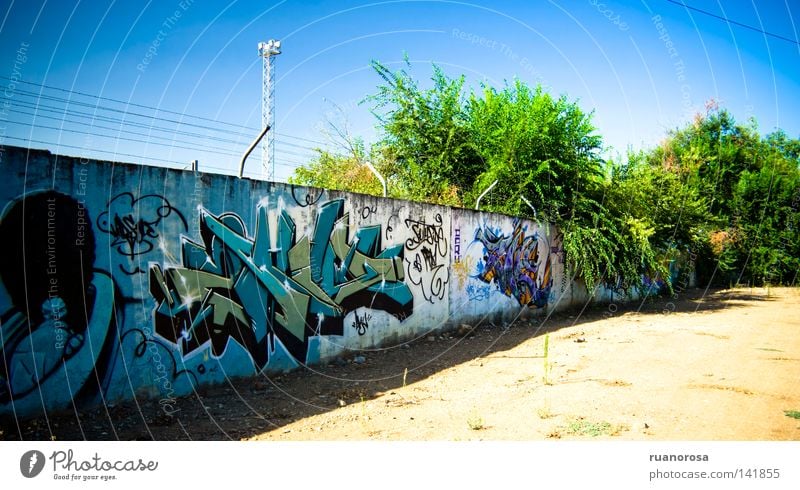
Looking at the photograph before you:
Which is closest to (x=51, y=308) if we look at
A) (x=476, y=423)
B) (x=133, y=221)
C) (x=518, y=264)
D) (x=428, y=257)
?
(x=133, y=221)

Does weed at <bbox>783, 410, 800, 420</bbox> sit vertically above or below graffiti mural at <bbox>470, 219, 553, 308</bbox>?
below

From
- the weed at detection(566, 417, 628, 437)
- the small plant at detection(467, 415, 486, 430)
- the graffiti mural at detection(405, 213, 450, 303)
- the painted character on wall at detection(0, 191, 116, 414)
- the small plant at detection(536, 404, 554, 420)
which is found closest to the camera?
the painted character on wall at detection(0, 191, 116, 414)

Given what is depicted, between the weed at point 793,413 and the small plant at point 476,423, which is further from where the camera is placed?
the weed at point 793,413

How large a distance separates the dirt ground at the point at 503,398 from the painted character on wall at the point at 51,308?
26cm

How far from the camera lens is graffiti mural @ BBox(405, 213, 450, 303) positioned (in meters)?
8.95

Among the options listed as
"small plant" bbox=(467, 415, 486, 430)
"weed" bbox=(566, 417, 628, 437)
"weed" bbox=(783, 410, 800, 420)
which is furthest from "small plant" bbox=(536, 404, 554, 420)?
"weed" bbox=(783, 410, 800, 420)

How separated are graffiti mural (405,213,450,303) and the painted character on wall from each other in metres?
5.03

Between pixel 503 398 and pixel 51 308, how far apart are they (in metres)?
4.43

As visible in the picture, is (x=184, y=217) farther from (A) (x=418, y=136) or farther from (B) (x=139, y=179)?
(A) (x=418, y=136)

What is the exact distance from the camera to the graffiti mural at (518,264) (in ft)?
36.9

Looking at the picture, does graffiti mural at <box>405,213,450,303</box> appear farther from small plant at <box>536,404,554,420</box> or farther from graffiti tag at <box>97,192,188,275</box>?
graffiti tag at <box>97,192,188,275</box>

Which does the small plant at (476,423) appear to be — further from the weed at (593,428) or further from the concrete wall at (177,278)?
the concrete wall at (177,278)

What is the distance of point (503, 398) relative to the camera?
18.9ft

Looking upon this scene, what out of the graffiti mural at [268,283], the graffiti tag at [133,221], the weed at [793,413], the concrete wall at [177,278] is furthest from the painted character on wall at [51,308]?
the weed at [793,413]
